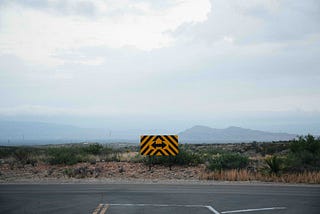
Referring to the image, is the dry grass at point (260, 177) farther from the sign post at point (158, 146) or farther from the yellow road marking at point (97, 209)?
the yellow road marking at point (97, 209)

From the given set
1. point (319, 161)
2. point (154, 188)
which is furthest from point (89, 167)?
point (319, 161)

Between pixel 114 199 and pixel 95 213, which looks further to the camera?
pixel 114 199

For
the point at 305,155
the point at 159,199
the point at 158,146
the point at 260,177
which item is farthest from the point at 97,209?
the point at 305,155

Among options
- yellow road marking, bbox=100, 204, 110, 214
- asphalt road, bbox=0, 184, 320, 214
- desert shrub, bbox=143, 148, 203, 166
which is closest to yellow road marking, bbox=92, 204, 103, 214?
asphalt road, bbox=0, 184, 320, 214

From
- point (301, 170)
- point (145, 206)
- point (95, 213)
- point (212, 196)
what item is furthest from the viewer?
point (301, 170)

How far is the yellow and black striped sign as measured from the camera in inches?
950

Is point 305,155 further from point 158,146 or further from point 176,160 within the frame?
point 158,146

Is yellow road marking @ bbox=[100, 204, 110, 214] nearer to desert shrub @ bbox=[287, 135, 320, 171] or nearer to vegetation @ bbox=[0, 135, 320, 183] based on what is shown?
vegetation @ bbox=[0, 135, 320, 183]

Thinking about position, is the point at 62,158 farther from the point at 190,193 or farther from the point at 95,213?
the point at 95,213

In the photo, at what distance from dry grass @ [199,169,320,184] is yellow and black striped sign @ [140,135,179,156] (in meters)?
3.15

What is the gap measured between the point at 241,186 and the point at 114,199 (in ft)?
22.2

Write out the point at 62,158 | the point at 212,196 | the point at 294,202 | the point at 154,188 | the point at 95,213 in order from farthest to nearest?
1. the point at 62,158
2. the point at 154,188
3. the point at 212,196
4. the point at 294,202
5. the point at 95,213

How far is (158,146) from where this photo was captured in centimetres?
2419

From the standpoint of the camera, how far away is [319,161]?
23.3m
